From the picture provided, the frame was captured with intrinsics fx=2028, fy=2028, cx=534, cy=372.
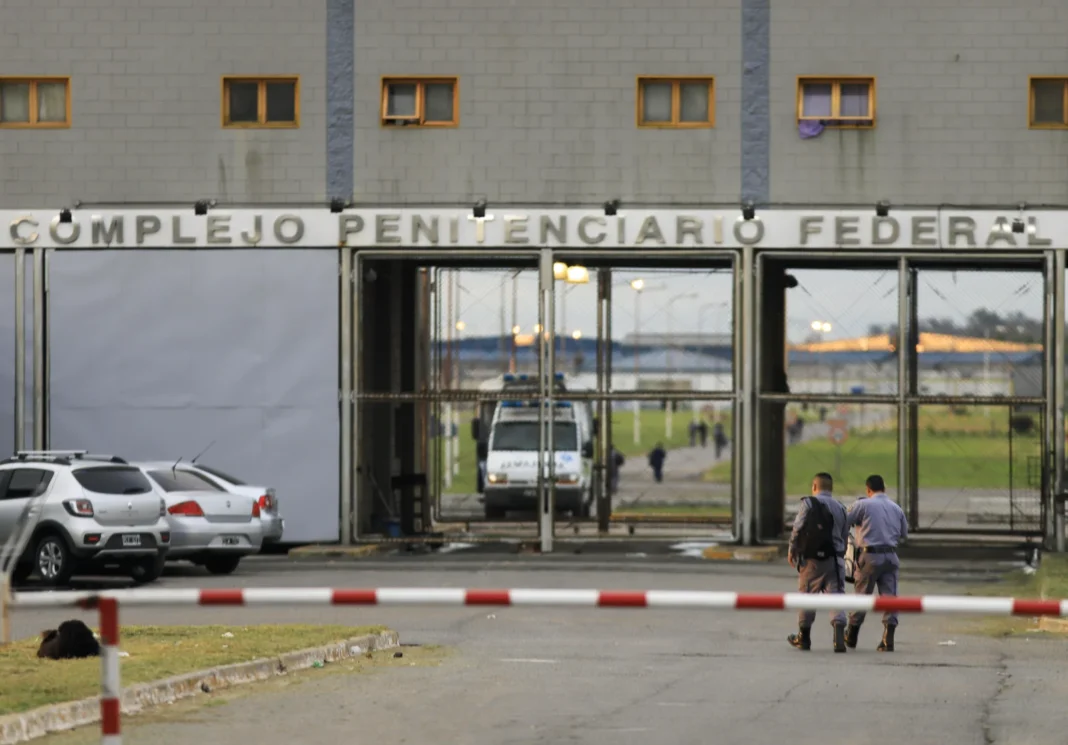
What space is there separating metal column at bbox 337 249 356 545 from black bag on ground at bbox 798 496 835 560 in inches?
574

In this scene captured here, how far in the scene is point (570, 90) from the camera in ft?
100

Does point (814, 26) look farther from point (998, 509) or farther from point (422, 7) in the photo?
point (998, 509)

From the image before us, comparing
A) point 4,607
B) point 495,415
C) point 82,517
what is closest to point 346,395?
point 82,517

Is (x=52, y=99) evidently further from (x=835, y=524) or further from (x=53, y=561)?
(x=835, y=524)

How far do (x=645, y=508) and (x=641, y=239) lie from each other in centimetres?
2150

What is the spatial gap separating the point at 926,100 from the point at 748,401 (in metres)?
5.25

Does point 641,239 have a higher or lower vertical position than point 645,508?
higher

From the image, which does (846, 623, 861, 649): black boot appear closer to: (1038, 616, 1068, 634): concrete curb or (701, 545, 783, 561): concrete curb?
(1038, 616, 1068, 634): concrete curb

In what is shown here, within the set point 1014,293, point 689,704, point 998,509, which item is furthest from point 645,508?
point 689,704

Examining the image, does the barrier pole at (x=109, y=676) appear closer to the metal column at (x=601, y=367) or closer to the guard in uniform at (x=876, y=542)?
the guard in uniform at (x=876, y=542)

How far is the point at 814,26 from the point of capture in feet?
99.8

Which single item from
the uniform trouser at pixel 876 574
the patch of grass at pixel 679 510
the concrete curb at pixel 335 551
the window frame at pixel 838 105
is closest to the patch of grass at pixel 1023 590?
the uniform trouser at pixel 876 574

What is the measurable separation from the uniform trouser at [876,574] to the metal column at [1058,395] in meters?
13.0

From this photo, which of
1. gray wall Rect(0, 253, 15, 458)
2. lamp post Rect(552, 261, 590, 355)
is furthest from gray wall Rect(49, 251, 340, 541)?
lamp post Rect(552, 261, 590, 355)
